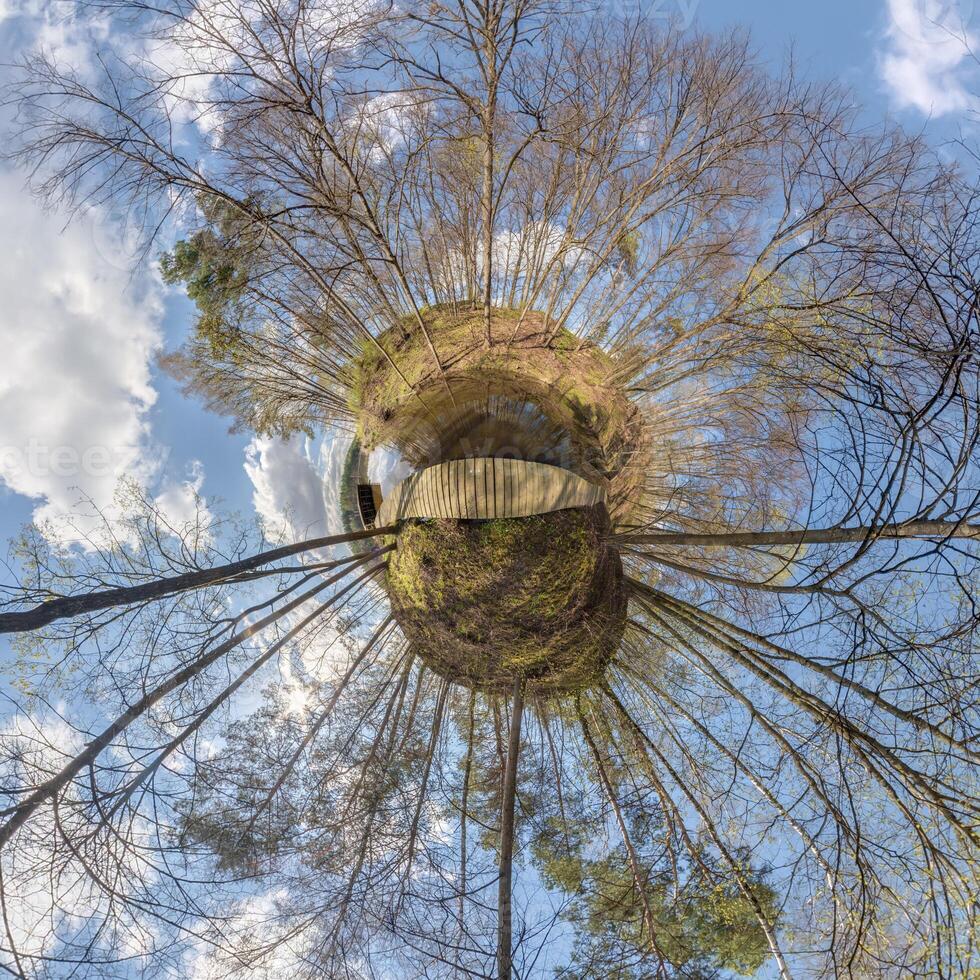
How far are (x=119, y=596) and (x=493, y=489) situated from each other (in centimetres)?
342

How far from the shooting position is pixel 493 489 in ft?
20.5

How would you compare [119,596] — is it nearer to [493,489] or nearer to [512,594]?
[493,489]

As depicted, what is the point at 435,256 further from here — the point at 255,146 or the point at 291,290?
the point at 255,146

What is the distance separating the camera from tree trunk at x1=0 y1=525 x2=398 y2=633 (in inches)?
154

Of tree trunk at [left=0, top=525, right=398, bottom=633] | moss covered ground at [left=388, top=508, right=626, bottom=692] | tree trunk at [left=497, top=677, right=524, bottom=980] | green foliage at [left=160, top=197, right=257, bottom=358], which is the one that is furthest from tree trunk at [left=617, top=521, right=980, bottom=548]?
green foliage at [left=160, top=197, right=257, bottom=358]

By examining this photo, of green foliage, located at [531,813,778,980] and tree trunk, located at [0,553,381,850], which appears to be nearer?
tree trunk, located at [0,553,381,850]

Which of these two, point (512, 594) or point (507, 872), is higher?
point (512, 594)

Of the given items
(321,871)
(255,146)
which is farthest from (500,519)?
(255,146)

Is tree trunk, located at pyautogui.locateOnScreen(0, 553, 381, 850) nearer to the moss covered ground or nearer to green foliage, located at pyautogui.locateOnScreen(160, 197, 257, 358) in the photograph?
the moss covered ground

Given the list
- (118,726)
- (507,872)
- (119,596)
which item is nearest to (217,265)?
(119,596)

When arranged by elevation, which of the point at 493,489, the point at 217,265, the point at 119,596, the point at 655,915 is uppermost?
the point at 217,265

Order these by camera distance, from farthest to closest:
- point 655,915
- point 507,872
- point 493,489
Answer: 1. point 493,489
2. point 655,915
3. point 507,872

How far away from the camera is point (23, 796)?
4.21m

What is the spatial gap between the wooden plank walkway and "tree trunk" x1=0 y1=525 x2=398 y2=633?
146 centimetres
